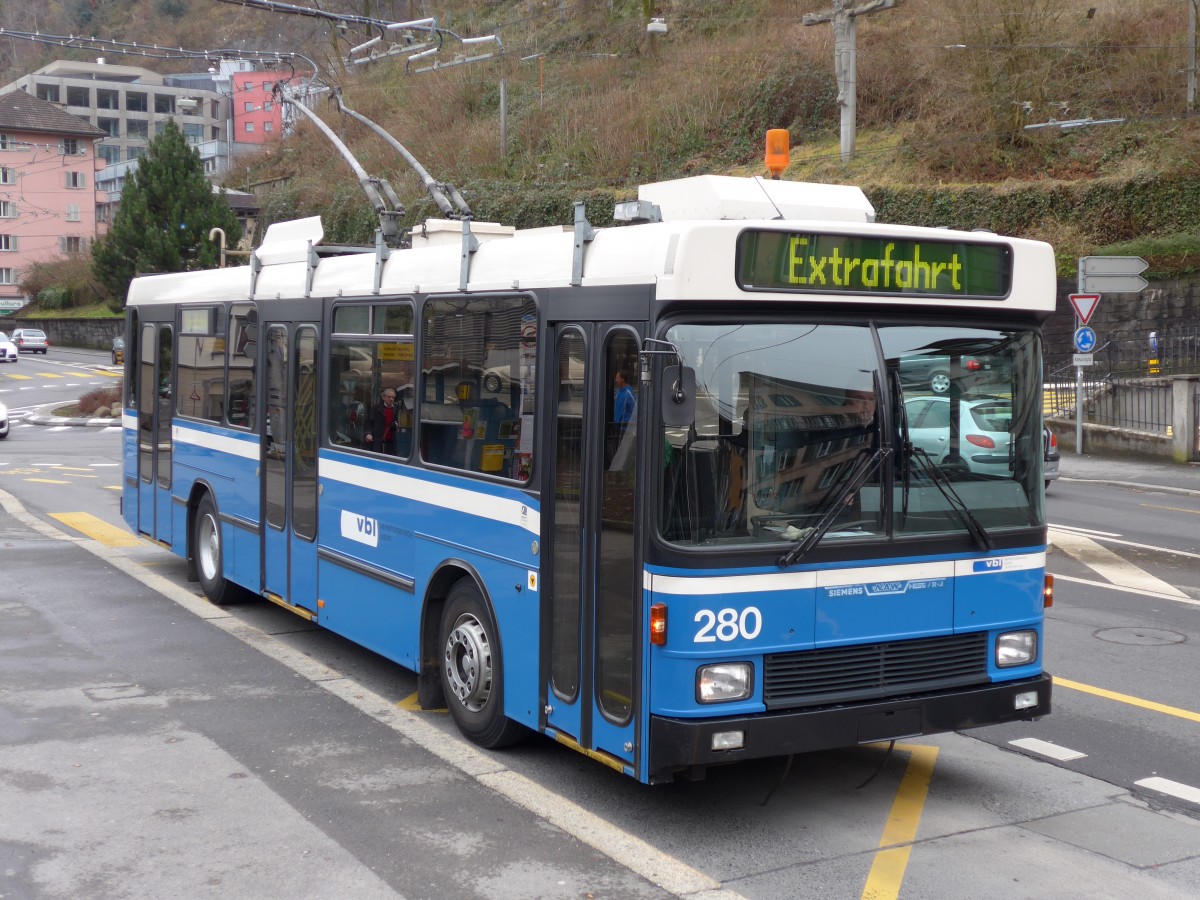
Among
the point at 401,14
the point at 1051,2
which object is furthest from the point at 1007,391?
the point at 401,14

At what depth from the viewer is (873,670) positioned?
5.91 metres

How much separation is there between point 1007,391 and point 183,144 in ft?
192

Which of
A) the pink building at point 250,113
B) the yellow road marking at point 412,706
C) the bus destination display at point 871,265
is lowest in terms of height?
the yellow road marking at point 412,706

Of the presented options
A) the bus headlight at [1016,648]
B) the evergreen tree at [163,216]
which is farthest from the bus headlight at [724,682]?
the evergreen tree at [163,216]

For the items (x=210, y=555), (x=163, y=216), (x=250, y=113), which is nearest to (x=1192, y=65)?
(x=210, y=555)

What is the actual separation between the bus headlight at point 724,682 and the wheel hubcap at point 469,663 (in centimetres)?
171

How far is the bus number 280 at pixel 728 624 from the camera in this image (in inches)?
218

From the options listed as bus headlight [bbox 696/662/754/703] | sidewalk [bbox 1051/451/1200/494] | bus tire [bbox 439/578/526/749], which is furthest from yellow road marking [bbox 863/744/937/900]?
sidewalk [bbox 1051/451/1200/494]

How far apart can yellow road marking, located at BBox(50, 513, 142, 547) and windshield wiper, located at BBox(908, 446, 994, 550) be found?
10779 mm

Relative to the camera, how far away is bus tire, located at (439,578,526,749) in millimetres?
6902

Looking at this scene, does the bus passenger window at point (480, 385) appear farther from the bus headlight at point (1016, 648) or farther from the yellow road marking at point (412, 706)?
the bus headlight at point (1016, 648)

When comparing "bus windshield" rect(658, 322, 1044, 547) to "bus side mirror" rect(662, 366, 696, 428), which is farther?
"bus windshield" rect(658, 322, 1044, 547)

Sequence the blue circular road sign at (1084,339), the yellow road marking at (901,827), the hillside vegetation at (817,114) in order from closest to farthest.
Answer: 1. the yellow road marking at (901,827)
2. the blue circular road sign at (1084,339)
3. the hillside vegetation at (817,114)

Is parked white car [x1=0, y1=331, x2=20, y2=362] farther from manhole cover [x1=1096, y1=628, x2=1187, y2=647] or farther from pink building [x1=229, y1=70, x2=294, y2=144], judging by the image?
manhole cover [x1=1096, y1=628, x2=1187, y2=647]
